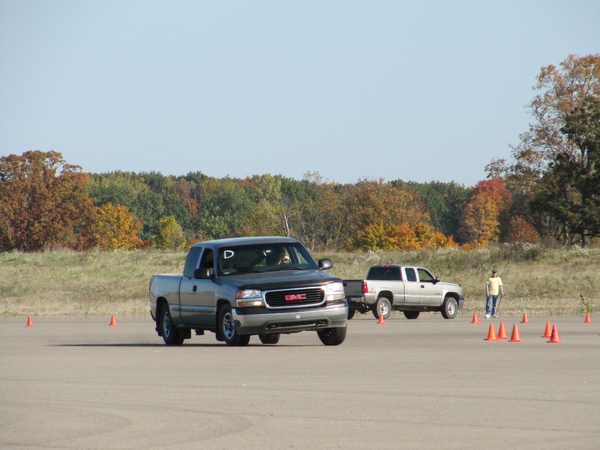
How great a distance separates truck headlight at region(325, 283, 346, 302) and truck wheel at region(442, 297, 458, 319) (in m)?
17.0

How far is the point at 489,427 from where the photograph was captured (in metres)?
8.67

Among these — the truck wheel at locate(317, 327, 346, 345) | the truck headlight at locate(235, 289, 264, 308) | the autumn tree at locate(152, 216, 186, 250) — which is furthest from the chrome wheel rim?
the autumn tree at locate(152, 216, 186, 250)

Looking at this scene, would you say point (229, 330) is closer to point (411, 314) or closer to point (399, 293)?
point (399, 293)

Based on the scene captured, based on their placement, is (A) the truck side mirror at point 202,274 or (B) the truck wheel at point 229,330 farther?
(A) the truck side mirror at point 202,274

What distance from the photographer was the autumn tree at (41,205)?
9381 cm

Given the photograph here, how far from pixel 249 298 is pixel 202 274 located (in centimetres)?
162

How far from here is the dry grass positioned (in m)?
49.9

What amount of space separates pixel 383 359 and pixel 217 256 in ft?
16.7

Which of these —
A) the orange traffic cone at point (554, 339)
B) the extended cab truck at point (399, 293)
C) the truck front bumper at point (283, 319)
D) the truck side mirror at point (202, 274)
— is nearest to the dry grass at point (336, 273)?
the extended cab truck at point (399, 293)

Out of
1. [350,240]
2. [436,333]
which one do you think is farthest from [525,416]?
[350,240]

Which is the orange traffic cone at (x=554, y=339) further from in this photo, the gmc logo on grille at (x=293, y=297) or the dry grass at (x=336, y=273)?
the dry grass at (x=336, y=273)

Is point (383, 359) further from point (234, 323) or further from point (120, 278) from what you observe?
point (120, 278)

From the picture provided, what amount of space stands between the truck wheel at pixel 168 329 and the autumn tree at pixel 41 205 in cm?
7507

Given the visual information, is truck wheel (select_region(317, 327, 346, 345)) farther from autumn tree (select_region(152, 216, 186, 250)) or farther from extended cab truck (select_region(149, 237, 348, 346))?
autumn tree (select_region(152, 216, 186, 250))
